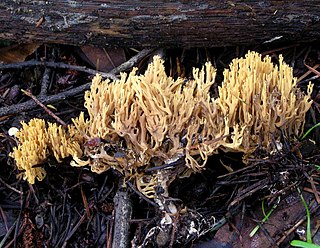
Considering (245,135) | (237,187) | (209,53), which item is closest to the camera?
(245,135)

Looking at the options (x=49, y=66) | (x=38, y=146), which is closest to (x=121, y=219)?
(x=38, y=146)

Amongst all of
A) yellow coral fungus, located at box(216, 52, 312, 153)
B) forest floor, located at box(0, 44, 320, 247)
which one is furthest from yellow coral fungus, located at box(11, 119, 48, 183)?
yellow coral fungus, located at box(216, 52, 312, 153)

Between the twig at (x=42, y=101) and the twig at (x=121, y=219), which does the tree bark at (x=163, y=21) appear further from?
the twig at (x=121, y=219)

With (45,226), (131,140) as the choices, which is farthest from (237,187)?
(45,226)

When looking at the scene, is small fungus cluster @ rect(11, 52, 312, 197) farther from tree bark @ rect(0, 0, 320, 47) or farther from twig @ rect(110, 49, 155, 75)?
twig @ rect(110, 49, 155, 75)

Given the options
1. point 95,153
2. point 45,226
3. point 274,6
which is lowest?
point 45,226

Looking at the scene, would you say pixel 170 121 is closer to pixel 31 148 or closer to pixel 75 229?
pixel 31 148

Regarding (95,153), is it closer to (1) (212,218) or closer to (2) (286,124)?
(1) (212,218)
